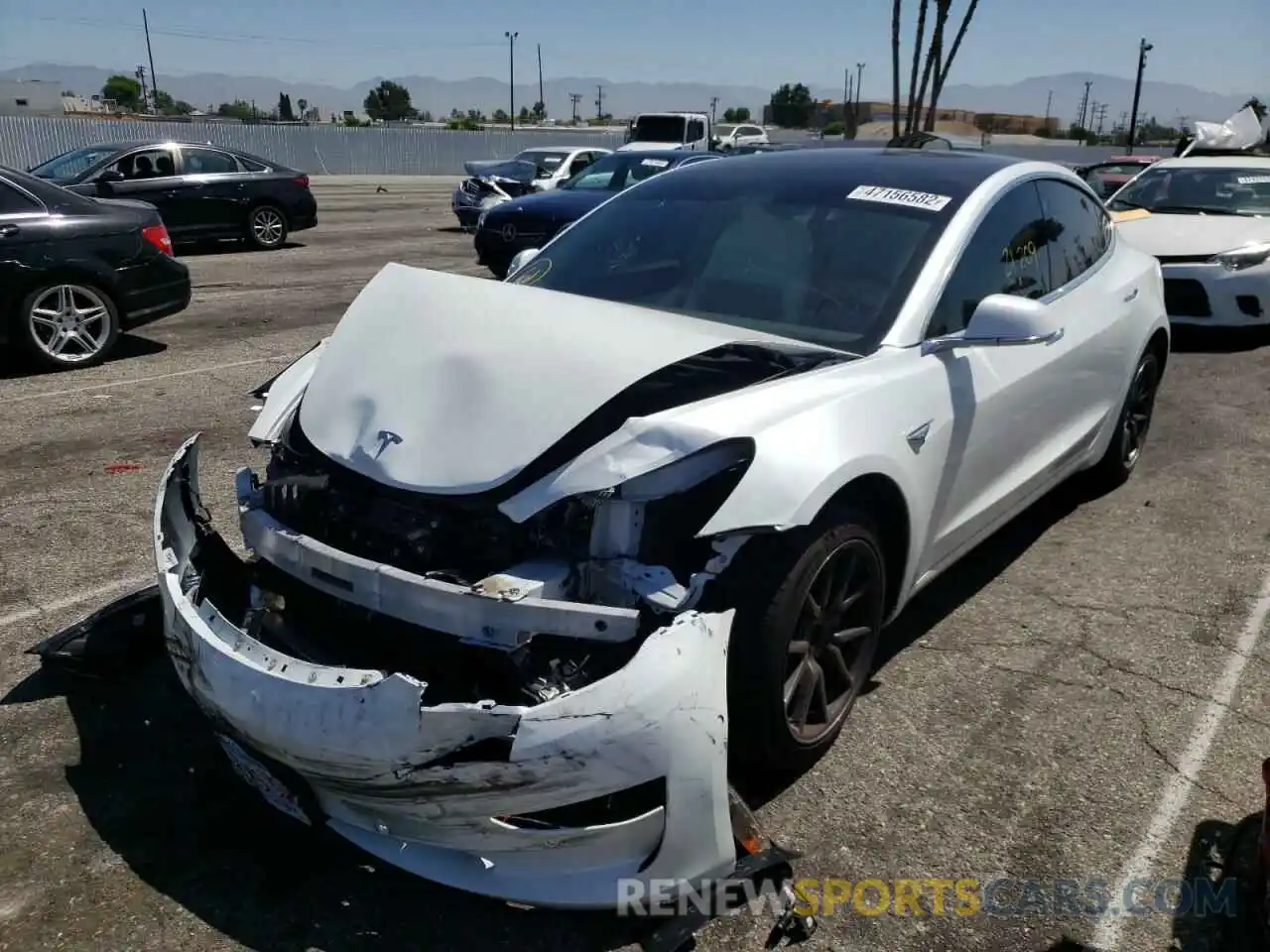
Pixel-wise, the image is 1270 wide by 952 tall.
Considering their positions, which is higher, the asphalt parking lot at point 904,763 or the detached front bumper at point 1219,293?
the detached front bumper at point 1219,293

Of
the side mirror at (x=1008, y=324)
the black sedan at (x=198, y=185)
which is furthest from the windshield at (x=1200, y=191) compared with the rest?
the black sedan at (x=198, y=185)

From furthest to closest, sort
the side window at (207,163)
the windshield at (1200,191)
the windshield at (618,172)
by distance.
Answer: the side window at (207,163) < the windshield at (618,172) < the windshield at (1200,191)

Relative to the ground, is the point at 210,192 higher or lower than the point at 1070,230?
lower

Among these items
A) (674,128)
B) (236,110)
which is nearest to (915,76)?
(674,128)

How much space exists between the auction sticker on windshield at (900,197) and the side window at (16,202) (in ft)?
21.1

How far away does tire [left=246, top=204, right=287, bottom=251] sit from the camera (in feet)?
49.8

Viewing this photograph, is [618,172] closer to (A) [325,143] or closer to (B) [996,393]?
(B) [996,393]

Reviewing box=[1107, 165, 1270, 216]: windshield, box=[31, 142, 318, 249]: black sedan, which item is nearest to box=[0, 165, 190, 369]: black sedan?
box=[31, 142, 318, 249]: black sedan

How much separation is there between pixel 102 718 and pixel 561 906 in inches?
70.5

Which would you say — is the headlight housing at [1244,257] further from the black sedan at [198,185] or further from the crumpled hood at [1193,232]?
the black sedan at [198,185]

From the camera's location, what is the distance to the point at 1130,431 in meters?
5.47

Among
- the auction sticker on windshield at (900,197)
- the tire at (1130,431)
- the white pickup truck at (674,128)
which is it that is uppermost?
the white pickup truck at (674,128)

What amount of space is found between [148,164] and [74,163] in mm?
A: 979

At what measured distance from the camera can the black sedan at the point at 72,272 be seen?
7.45 m
